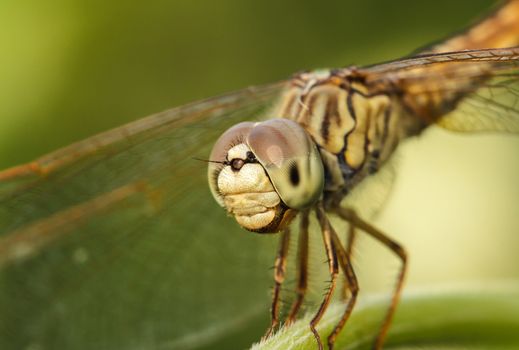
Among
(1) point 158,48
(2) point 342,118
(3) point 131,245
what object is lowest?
(3) point 131,245

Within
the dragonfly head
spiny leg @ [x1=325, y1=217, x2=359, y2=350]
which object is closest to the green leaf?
spiny leg @ [x1=325, y1=217, x2=359, y2=350]

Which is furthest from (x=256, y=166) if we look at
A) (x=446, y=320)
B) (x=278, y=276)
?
(x=446, y=320)

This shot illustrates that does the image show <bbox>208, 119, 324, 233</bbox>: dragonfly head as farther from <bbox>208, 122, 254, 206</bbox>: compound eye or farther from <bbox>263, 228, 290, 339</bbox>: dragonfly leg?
<bbox>263, 228, 290, 339</bbox>: dragonfly leg

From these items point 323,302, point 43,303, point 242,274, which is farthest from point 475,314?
point 43,303

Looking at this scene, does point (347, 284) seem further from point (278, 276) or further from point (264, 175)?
point (264, 175)

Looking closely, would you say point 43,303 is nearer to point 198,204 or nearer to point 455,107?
point 198,204

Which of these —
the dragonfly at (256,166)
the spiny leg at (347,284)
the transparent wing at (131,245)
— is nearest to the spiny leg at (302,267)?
the dragonfly at (256,166)
